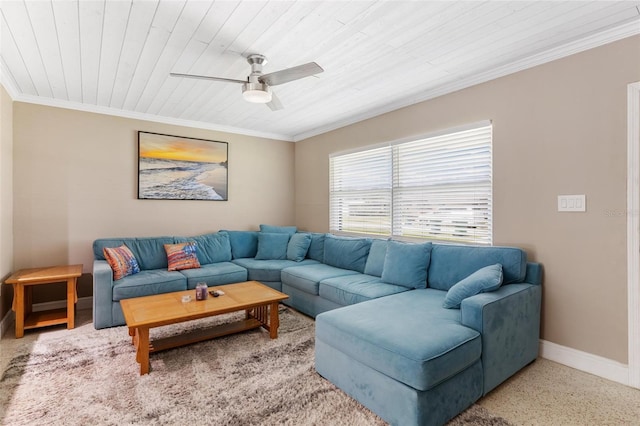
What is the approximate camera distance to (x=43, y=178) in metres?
3.77

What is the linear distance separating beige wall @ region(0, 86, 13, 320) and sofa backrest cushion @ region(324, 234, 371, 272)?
11.5ft

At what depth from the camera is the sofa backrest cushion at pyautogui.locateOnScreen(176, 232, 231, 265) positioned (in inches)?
173

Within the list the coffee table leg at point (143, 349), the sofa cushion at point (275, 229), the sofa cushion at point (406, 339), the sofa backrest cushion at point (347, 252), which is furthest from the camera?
the sofa cushion at point (275, 229)

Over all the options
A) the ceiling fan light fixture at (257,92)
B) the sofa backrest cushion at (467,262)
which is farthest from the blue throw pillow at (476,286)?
the ceiling fan light fixture at (257,92)

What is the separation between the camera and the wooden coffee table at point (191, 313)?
2377mm

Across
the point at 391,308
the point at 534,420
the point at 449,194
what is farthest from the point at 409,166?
the point at 534,420

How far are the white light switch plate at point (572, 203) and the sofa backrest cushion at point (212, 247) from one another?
3.96m

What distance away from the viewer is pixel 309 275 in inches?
144

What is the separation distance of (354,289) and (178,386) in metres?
1.65

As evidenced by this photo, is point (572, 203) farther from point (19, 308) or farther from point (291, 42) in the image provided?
point (19, 308)

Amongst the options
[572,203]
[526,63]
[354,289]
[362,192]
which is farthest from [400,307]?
[526,63]

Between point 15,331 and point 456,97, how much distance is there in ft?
16.6

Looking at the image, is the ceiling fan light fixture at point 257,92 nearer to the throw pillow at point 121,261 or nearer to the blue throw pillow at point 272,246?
the throw pillow at point 121,261

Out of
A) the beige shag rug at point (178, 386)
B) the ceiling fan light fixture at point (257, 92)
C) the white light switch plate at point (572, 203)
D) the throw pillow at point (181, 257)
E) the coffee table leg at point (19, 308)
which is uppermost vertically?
the ceiling fan light fixture at point (257, 92)
